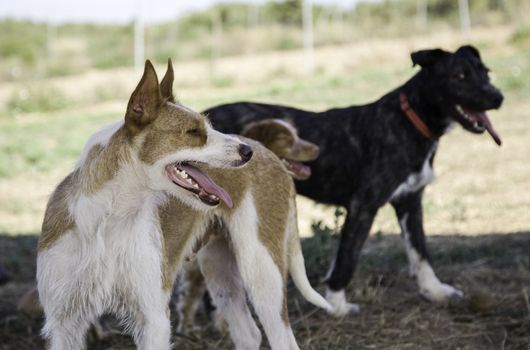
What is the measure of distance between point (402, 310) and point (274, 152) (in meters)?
1.53

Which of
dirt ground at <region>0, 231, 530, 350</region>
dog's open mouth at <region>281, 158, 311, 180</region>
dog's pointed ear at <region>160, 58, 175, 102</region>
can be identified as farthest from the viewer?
dog's open mouth at <region>281, 158, 311, 180</region>

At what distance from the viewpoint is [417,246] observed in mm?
6207

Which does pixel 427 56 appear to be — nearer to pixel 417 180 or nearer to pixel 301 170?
pixel 417 180

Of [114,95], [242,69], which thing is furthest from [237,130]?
[242,69]

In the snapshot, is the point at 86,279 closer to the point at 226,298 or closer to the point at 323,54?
the point at 226,298

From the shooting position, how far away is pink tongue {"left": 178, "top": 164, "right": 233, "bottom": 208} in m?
3.87

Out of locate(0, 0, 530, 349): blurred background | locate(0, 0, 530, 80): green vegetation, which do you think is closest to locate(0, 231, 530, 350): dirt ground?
locate(0, 0, 530, 349): blurred background

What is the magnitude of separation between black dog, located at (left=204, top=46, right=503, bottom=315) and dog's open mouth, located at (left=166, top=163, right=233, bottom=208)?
190 centimetres

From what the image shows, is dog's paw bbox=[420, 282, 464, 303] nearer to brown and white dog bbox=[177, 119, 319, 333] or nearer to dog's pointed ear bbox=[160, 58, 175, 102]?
brown and white dog bbox=[177, 119, 319, 333]

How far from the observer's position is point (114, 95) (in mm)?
20688

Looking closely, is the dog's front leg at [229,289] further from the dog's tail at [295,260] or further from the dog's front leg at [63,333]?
the dog's front leg at [63,333]

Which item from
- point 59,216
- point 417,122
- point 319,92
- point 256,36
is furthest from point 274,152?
point 256,36

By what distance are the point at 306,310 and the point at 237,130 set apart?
138 cm

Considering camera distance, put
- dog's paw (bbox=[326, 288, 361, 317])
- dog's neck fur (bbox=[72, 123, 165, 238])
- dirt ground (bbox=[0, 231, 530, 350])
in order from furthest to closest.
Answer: dog's paw (bbox=[326, 288, 361, 317]), dirt ground (bbox=[0, 231, 530, 350]), dog's neck fur (bbox=[72, 123, 165, 238])
